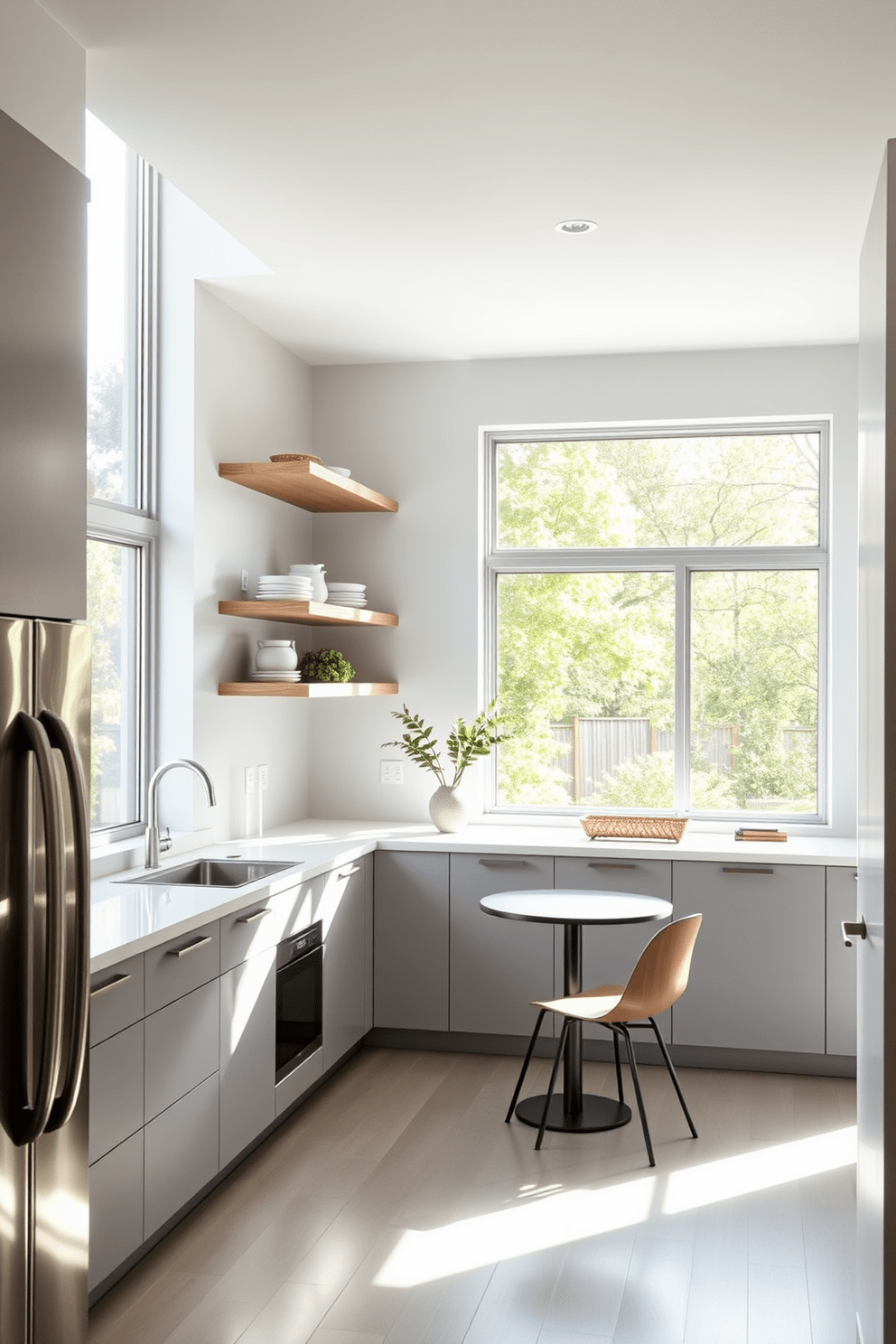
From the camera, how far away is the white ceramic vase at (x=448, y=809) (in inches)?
194

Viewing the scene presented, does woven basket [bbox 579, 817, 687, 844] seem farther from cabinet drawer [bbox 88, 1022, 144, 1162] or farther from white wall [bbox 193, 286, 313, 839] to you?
cabinet drawer [bbox 88, 1022, 144, 1162]

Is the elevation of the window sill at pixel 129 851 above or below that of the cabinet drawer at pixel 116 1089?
above

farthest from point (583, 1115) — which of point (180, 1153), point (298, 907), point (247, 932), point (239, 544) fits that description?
point (239, 544)

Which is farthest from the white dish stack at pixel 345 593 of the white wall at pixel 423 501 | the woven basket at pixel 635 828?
the woven basket at pixel 635 828

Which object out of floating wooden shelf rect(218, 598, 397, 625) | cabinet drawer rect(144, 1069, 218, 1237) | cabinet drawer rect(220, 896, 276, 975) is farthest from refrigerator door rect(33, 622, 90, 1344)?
floating wooden shelf rect(218, 598, 397, 625)

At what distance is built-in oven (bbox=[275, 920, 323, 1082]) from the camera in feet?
12.4

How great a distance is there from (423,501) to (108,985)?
3163 mm

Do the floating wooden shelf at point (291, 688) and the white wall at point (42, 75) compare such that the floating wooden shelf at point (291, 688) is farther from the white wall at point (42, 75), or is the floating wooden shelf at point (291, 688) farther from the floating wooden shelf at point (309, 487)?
the white wall at point (42, 75)

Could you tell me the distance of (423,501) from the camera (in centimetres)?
538

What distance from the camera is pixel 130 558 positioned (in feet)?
13.6

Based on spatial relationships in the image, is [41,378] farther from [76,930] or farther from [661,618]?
[661,618]

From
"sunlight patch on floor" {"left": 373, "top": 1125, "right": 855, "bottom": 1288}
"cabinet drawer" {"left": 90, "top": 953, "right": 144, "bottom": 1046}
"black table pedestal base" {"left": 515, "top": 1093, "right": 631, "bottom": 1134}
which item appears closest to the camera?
"cabinet drawer" {"left": 90, "top": 953, "right": 144, "bottom": 1046}

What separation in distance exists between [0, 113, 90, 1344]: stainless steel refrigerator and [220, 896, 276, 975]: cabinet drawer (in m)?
1.51

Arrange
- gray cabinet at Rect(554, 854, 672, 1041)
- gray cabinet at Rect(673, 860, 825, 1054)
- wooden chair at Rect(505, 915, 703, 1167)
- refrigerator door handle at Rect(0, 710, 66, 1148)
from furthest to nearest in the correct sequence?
gray cabinet at Rect(554, 854, 672, 1041) → gray cabinet at Rect(673, 860, 825, 1054) → wooden chair at Rect(505, 915, 703, 1167) → refrigerator door handle at Rect(0, 710, 66, 1148)
